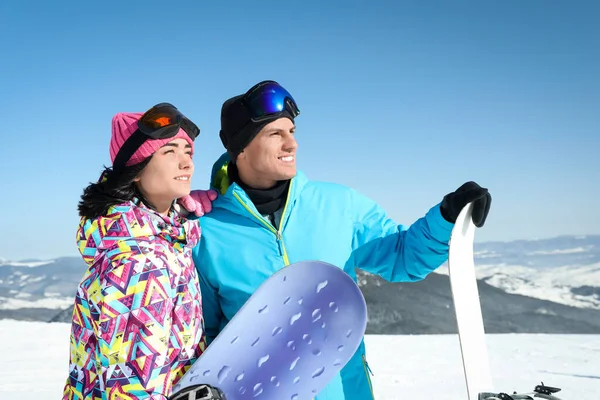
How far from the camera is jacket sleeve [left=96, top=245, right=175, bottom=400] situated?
1.53m

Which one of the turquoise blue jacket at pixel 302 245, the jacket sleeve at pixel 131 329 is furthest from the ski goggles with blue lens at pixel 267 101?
the jacket sleeve at pixel 131 329

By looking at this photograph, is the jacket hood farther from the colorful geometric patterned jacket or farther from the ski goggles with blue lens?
the ski goggles with blue lens

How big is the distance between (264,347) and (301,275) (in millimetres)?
295

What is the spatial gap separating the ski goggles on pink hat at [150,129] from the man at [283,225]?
0.42 metres

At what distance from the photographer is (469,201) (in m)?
1.99

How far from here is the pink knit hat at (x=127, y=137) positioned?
187cm

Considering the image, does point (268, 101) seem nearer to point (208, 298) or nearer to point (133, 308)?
point (208, 298)

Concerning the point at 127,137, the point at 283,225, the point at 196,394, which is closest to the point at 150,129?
the point at 127,137

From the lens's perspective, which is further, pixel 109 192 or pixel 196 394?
pixel 109 192

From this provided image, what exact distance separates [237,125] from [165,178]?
57 centimetres

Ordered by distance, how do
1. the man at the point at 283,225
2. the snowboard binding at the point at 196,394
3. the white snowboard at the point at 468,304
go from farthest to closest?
the man at the point at 283,225 → the white snowboard at the point at 468,304 → the snowboard binding at the point at 196,394

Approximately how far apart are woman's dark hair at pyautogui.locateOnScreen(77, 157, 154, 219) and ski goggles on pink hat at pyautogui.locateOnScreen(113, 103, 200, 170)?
4 centimetres

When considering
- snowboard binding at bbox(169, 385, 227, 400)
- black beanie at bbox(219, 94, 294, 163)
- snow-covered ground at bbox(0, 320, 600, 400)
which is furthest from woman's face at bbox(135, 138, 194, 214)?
snow-covered ground at bbox(0, 320, 600, 400)

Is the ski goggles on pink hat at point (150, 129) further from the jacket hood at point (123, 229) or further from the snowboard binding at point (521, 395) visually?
the snowboard binding at point (521, 395)
